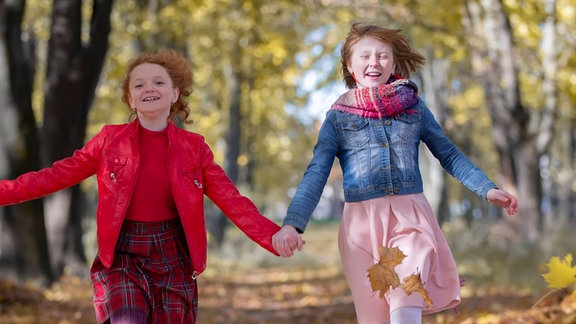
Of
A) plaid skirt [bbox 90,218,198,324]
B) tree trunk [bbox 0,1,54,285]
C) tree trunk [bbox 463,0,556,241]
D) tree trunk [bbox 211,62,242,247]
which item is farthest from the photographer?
tree trunk [bbox 211,62,242,247]

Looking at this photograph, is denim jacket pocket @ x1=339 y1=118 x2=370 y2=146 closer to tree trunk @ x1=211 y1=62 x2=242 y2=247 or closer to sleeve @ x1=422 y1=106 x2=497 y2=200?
sleeve @ x1=422 y1=106 x2=497 y2=200

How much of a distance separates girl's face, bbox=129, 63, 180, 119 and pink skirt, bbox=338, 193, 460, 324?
1.04 meters

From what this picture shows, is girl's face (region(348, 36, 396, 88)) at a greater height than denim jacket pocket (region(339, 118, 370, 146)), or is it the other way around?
girl's face (region(348, 36, 396, 88))

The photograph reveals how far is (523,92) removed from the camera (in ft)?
87.3

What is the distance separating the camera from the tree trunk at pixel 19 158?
37.7 feet

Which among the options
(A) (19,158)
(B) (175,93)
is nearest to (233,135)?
(A) (19,158)

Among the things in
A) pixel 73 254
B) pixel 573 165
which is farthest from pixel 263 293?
pixel 573 165

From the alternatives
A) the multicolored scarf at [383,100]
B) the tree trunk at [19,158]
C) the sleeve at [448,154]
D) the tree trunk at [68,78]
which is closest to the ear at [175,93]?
the multicolored scarf at [383,100]

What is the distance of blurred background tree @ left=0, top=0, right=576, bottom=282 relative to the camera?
11.8 m

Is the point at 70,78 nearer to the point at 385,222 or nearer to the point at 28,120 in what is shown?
the point at 28,120

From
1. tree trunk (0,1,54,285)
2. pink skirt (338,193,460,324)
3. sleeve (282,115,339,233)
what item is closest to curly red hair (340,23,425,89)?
sleeve (282,115,339,233)

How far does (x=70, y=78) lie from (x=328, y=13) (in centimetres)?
724

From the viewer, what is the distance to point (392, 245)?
460 cm

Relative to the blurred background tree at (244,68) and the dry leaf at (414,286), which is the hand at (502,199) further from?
the blurred background tree at (244,68)
